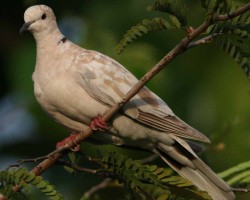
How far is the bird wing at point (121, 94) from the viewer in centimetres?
424

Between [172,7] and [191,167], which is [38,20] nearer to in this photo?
[191,167]

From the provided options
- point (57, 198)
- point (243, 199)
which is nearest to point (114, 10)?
point (243, 199)

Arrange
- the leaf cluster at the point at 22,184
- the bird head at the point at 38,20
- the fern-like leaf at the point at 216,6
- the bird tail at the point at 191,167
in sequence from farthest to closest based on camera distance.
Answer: the bird head at the point at 38,20, the bird tail at the point at 191,167, the leaf cluster at the point at 22,184, the fern-like leaf at the point at 216,6

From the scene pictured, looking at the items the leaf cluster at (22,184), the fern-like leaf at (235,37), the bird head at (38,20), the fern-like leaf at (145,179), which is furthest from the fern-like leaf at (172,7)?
the bird head at (38,20)

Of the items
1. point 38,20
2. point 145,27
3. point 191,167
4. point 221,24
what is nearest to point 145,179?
point 145,27

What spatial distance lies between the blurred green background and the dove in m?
0.16

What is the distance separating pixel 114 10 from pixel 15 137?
4.55ft

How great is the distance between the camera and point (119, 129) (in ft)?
13.5

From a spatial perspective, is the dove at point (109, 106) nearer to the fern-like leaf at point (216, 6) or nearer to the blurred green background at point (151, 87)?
the blurred green background at point (151, 87)

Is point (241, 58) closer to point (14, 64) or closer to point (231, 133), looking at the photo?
point (231, 133)

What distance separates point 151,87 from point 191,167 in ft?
2.50

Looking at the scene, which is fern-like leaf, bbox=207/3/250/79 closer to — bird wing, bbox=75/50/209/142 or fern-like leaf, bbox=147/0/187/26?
fern-like leaf, bbox=147/0/187/26

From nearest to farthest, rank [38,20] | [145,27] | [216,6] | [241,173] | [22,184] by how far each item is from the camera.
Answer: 1. [216,6]
2. [145,27]
3. [22,184]
4. [241,173]
5. [38,20]

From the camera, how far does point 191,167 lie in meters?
4.29
